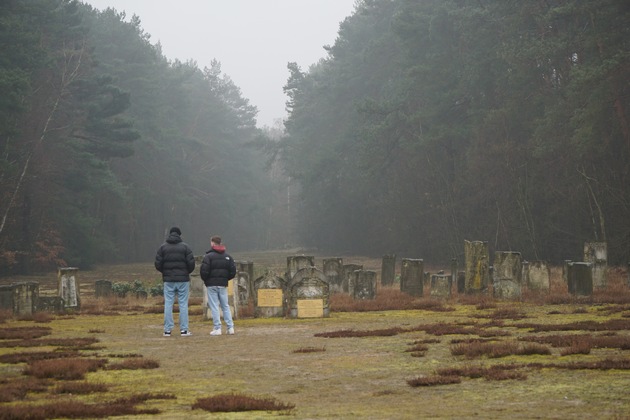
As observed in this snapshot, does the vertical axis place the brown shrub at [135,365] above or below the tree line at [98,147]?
below

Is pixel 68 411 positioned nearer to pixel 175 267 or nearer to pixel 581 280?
pixel 175 267

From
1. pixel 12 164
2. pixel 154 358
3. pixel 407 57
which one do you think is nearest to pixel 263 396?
pixel 154 358

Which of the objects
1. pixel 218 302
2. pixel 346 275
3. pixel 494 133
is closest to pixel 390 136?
pixel 494 133

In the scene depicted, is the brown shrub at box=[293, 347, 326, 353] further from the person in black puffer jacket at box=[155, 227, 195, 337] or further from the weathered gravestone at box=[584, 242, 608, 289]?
the weathered gravestone at box=[584, 242, 608, 289]

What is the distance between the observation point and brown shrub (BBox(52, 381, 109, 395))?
1042 centimetres

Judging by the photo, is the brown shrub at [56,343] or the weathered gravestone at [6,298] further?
the weathered gravestone at [6,298]

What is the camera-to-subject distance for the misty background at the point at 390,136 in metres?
39.1

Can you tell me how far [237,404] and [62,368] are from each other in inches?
148

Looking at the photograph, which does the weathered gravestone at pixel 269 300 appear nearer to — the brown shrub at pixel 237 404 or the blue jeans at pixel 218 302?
the blue jeans at pixel 218 302

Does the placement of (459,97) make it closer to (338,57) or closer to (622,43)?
(622,43)

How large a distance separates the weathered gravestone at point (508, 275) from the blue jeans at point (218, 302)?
924 cm

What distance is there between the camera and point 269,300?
2220cm

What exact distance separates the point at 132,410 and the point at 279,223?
5185 inches

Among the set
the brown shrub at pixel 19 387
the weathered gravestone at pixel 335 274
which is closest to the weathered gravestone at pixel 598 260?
the weathered gravestone at pixel 335 274
